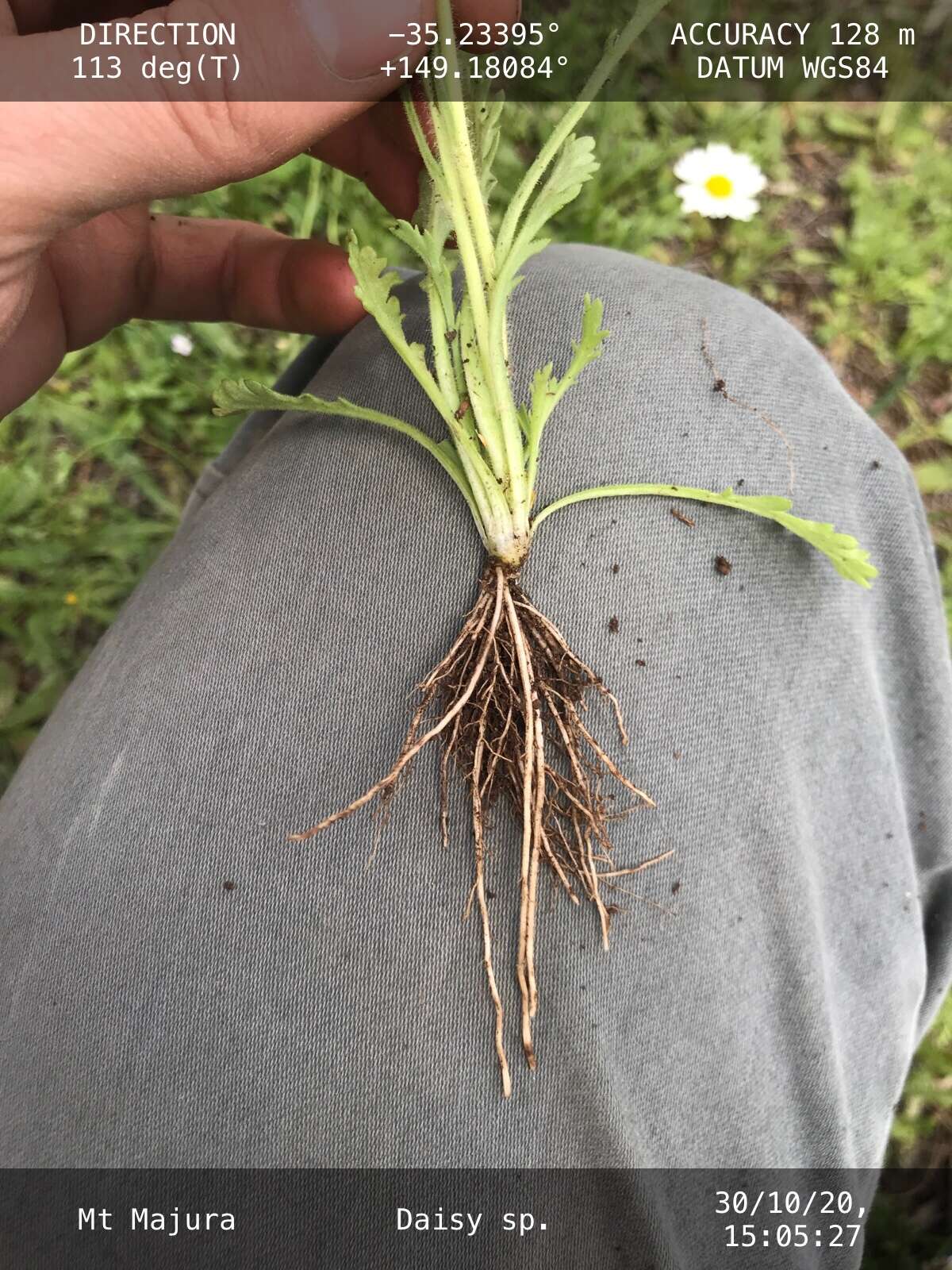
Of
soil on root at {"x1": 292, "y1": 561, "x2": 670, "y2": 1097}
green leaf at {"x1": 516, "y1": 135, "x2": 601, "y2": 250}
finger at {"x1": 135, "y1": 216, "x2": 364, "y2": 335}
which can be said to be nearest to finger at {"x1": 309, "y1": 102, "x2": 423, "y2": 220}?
finger at {"x1": 135, "y1": 216, "x2": 364, "y2": 335}

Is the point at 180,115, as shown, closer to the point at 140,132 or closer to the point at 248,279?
the point at 140,132

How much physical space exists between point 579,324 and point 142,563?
113 cm

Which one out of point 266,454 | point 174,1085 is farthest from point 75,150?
point 174,1085

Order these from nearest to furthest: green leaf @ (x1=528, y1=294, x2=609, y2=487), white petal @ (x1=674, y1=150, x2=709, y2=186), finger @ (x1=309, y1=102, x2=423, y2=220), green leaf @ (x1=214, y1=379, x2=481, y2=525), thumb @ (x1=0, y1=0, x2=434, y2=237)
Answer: thumb @ (x1=0, y1=0, x2=434, y2=237) → green leaf @ (x1=528, y1=294, x2=609, y2=487) → green leaf @ (x1=214, y1=379, x2=481, y2=525) → finger @ (x1=309, y1=102, x2=423, y2=220) → white petal @ (x1=674, y1=150, x2=709, y2=186)

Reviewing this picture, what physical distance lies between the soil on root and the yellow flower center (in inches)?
53.7

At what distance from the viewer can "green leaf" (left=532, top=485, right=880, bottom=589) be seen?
40.6 inches

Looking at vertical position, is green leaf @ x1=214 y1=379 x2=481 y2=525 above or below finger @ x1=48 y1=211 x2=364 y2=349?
below

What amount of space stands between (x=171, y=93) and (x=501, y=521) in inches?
22.8

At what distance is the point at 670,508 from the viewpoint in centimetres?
113

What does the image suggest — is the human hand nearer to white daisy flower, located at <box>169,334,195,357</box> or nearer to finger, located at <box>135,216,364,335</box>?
finger, located at <box>135,216,364,335</box>

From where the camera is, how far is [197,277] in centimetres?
155

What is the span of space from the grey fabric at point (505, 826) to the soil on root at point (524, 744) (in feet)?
0.09

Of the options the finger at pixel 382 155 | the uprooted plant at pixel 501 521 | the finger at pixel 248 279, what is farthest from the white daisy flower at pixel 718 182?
the uprooted plant at pixel 501 521

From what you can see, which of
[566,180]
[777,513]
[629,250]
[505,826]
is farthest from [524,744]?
[629,250]
